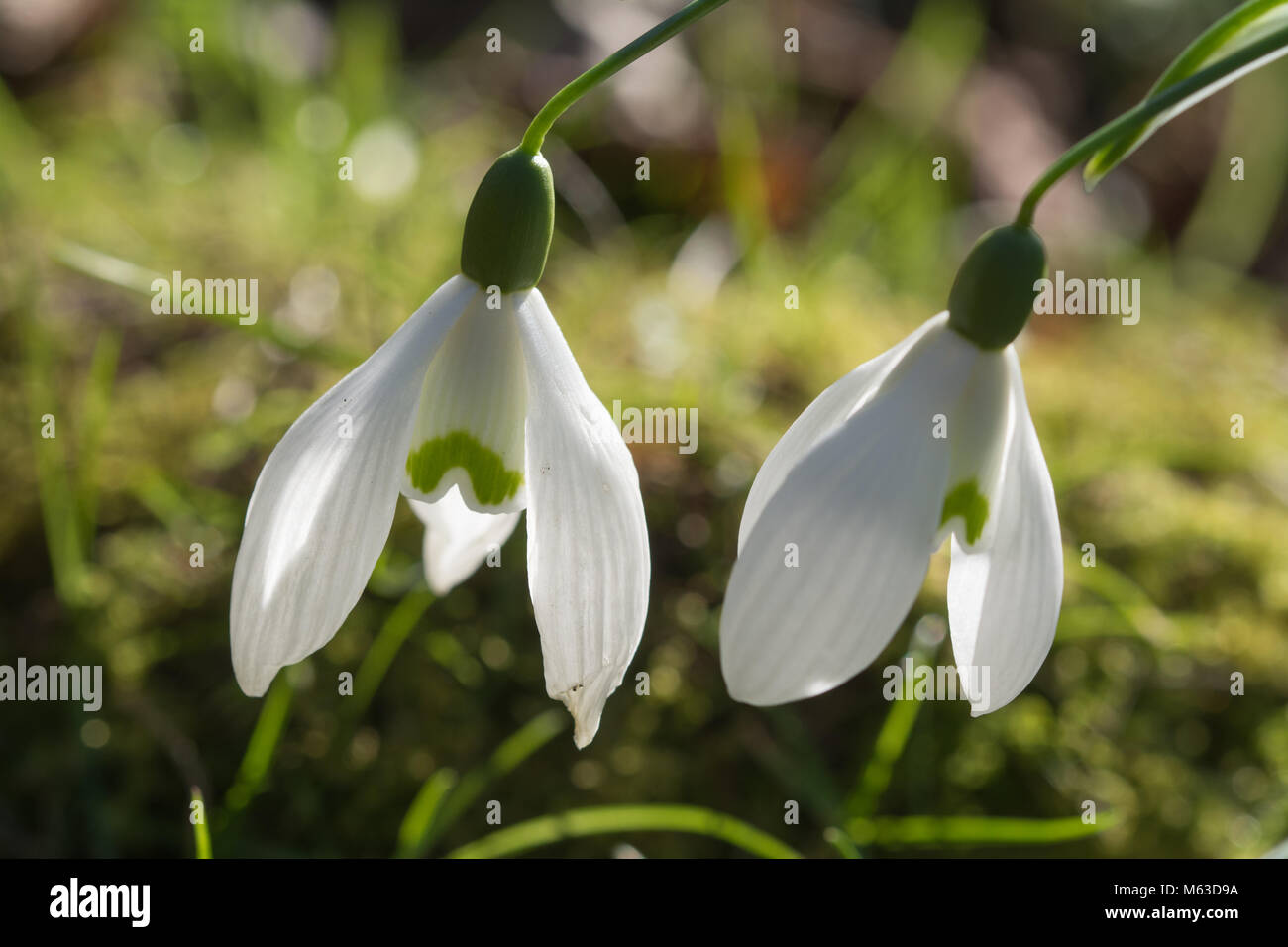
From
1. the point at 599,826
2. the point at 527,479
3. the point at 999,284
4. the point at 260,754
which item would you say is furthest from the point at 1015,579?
the point at 260,754

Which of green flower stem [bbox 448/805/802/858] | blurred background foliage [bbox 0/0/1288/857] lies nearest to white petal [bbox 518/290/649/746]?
blurred background foliage [bbox 0/0/1288/857]

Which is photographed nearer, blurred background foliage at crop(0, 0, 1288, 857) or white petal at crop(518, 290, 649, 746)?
white petal at crop(518, 290, 649, 746)

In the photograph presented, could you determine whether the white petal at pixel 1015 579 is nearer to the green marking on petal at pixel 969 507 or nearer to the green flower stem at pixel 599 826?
the green marking on petal at pixel 969 507

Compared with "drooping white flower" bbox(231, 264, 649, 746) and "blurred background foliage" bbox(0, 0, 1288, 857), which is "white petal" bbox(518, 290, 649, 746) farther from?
"blurred background foliage" bbox(0, 0, 1288, 857)

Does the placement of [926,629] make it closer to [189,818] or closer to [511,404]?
[511,404]

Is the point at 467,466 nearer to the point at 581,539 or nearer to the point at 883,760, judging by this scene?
the point at 581,539

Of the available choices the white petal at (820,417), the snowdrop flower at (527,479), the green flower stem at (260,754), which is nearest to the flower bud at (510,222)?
the snowdrop flower at (527,479)
